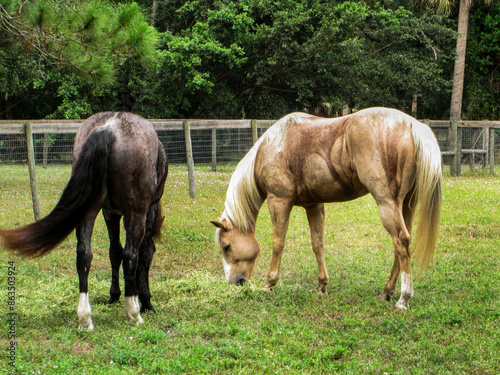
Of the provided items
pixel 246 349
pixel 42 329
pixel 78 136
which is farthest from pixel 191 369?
pixel 78 136

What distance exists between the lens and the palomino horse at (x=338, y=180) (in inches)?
175

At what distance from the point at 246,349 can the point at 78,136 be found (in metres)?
2.38

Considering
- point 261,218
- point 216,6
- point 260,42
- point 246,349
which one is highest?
point 216,6

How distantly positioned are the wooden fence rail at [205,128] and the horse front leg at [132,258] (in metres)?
4.97

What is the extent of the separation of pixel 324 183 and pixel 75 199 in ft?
7.80

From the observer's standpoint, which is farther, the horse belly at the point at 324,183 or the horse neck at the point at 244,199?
the horse neck at the point at 244,199

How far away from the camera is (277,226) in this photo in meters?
5.23

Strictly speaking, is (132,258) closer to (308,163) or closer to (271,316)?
(271,316)

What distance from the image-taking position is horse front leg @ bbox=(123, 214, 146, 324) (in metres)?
4.09

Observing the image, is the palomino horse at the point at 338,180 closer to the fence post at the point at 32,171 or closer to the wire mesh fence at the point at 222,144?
the fence post at the point at 32,171

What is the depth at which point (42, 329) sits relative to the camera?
13.1ft

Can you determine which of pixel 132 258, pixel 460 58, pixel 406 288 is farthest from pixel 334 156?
pixel 460 58

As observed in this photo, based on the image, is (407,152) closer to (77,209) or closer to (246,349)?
(246,349)

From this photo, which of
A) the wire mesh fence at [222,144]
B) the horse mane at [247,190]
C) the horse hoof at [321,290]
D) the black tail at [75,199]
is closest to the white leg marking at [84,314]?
the black tail at [75,199]
